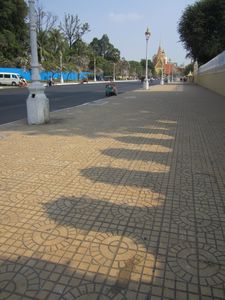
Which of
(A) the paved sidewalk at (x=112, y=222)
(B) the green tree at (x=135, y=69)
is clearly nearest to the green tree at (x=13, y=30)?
(A) the paved sidewalk at (x=112, y=222)

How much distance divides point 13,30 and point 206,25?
39.3m

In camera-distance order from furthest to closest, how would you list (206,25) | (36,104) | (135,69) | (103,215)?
(135,69) → (206,25) → (36,104) → (103,215)

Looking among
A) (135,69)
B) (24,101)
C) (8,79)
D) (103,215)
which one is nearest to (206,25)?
(24,101)

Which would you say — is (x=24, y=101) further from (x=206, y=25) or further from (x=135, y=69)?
(x=135, y=69)

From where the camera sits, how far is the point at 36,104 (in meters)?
10.4

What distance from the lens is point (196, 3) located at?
36625 millimetres

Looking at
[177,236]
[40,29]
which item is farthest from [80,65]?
[177,236]

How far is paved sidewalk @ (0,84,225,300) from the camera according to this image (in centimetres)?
272

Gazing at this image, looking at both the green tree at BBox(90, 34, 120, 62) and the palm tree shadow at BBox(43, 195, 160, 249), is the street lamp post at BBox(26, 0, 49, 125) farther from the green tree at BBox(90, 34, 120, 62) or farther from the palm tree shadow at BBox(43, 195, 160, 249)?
the green tree at BBox(90, 34, 120, 62)

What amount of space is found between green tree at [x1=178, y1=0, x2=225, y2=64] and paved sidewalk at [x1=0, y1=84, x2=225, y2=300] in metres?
30.8

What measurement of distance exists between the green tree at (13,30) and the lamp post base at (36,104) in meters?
47.5

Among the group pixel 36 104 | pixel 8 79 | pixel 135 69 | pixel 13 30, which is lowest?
pixel 36 104

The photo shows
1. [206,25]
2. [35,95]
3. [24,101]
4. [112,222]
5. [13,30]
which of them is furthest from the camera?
[13,30]

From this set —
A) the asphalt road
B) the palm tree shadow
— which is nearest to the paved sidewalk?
the palm tree shadow
